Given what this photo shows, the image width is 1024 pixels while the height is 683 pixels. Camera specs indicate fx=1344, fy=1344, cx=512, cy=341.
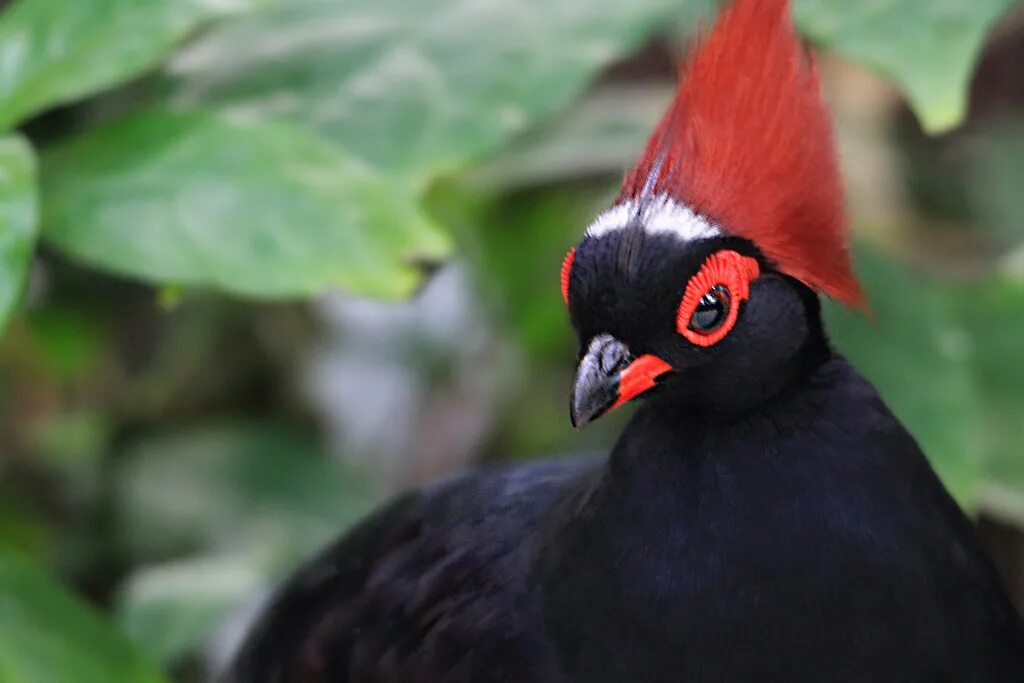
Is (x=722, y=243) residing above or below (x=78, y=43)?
below

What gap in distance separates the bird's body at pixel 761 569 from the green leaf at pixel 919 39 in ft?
0.86

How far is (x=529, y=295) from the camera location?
5.59ft

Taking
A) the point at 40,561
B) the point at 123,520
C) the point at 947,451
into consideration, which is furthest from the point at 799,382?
the point at 40,561

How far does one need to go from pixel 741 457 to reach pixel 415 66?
22.0 inches

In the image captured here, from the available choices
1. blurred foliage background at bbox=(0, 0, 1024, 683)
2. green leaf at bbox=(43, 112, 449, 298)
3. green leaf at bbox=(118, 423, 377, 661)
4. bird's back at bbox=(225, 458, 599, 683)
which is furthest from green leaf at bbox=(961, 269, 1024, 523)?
green leaf at bbox=(118, 423, 377, 661)

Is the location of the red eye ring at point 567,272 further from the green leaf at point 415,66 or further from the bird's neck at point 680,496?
the green leaf at point 415,66

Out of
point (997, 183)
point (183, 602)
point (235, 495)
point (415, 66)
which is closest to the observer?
point (415, 66)

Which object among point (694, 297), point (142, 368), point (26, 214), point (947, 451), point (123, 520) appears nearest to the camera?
point (694, 297)

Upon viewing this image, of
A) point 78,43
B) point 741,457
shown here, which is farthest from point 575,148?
point 741,457

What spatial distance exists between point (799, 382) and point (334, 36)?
622 millimetres

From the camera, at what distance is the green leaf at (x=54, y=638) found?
1058 millimetres

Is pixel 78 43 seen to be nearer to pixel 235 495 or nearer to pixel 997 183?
pixel 235 495

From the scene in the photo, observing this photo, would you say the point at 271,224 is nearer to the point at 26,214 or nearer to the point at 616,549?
the point at 26,214

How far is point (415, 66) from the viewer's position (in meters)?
1.21
